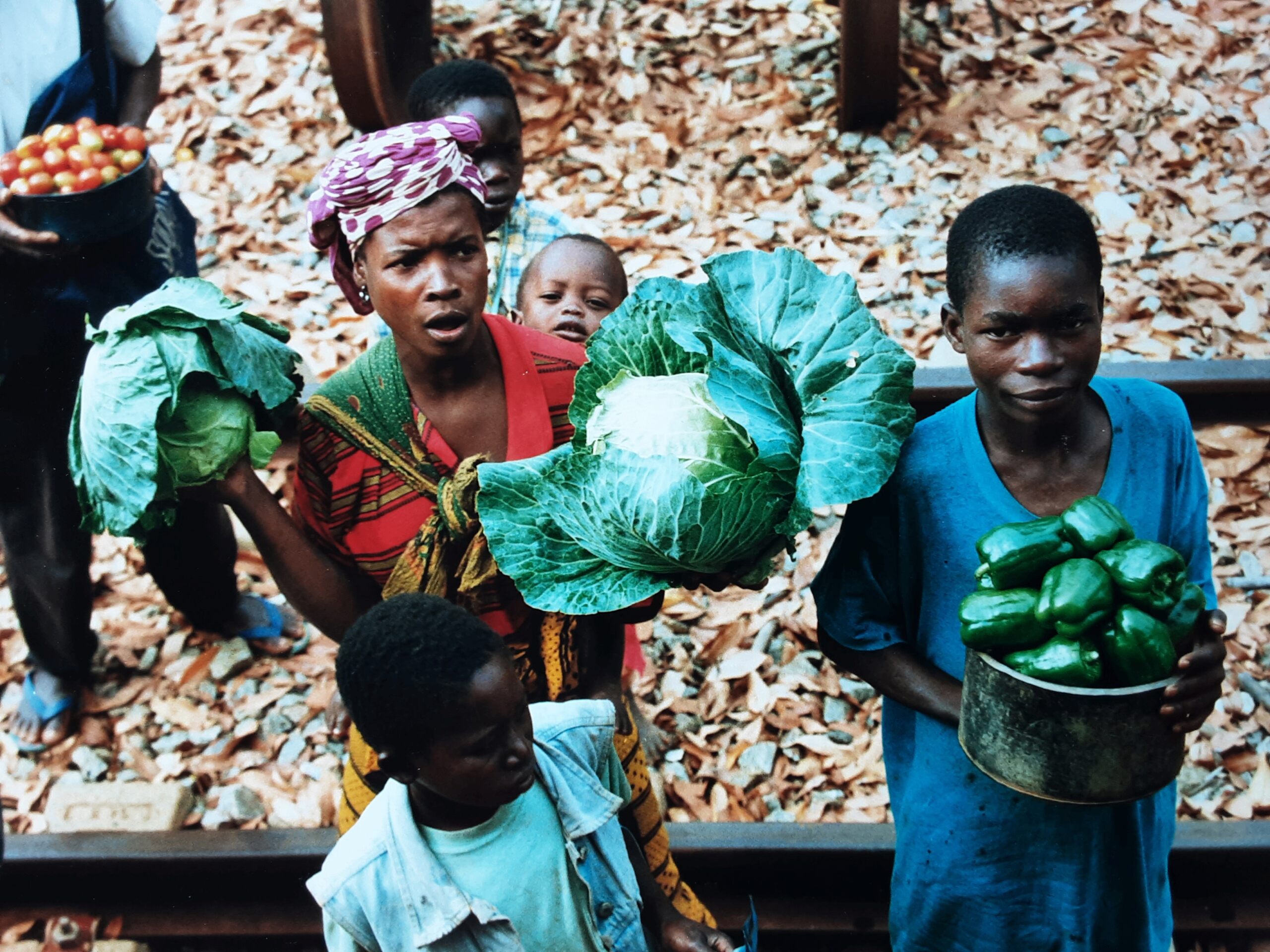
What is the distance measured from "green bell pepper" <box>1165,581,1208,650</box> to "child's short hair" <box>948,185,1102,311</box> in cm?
61

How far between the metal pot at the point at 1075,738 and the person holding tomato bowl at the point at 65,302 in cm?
299

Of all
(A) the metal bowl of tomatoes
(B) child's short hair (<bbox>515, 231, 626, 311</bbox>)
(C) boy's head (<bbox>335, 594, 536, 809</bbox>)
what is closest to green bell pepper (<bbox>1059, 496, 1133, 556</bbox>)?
(C) boy's head (<bbox>335, 594, 536, 809</bbox>)

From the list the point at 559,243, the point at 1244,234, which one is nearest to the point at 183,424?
the point at 559,243

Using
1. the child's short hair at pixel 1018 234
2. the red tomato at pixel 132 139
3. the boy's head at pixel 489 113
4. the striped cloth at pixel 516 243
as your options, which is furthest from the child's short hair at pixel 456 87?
the child's short hair at pixel 1018 234

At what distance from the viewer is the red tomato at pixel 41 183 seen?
3484 mm

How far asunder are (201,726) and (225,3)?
19.6 ft

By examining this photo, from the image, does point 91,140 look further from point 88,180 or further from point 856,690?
point 856,690

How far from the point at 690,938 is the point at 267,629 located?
9.29ft

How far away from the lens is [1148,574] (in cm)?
182

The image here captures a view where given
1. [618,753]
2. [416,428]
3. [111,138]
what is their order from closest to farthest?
[416,428] < [618,753] < [111,138]

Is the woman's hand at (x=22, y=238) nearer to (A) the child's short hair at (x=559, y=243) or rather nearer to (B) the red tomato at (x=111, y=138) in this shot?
(B) the red tomato at (x=111, y=138)

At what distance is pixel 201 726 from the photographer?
4.45 meters

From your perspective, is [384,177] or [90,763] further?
[90,763]

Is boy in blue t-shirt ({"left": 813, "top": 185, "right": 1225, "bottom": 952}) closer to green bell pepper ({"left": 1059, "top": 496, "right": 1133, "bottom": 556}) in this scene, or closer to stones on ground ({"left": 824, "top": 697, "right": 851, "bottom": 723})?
green bell pepper ({"left": 1059, "top": 496, "right": 1133, "bottom": 556})
